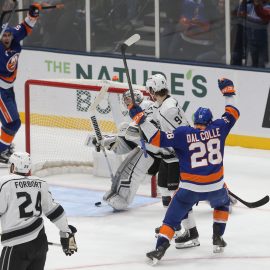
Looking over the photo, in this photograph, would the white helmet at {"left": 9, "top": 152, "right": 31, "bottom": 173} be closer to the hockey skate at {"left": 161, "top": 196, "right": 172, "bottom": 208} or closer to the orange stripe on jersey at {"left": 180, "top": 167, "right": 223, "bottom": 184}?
the orange stripe on jersey at {"left": 180, "top": 167, "right": 223, "bottom": 184}

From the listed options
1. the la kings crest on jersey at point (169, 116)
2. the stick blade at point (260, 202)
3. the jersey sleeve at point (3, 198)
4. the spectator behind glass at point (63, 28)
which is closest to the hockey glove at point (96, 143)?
the la kings crest on jersey at point (169, 116)

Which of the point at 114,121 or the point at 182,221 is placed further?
the point at 114,121

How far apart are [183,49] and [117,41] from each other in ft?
2.81

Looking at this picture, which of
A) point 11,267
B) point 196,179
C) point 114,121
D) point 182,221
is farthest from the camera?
point 114,121

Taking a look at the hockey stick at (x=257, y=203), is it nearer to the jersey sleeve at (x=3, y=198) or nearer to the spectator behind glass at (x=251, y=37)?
the spectator behind glass at (x=251, y=37)

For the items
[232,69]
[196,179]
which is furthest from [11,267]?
[232,69]

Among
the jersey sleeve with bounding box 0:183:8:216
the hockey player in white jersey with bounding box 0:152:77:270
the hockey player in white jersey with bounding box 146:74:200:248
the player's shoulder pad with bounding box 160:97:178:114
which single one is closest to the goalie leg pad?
the hockey player in white jersey with bounding box 146:74:200:248

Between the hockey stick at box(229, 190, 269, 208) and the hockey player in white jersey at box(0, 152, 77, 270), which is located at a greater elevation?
the hockey player in white jersey at box(0, 152, 77, 270)

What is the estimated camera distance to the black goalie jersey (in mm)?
7469

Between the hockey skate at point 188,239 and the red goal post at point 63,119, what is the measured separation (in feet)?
6.57

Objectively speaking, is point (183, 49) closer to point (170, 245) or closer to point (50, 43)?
point (50, 43)

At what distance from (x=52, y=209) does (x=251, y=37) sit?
5532mm

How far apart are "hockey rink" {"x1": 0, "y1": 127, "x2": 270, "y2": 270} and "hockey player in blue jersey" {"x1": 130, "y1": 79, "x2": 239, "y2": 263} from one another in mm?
336

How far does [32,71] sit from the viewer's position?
13953mm
